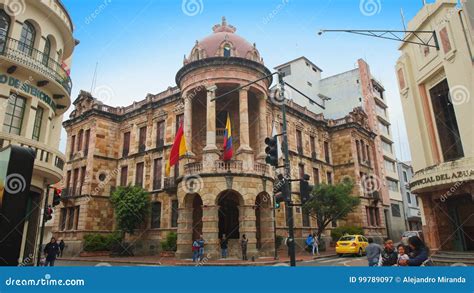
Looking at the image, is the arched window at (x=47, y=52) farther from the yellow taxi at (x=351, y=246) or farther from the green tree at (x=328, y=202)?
the yellow taxi at (x=351, y=246)

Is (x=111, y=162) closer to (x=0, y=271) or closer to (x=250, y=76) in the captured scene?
(x=250, y=76)

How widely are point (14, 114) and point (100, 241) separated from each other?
16423mm

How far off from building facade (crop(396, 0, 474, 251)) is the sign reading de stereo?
60.2ft

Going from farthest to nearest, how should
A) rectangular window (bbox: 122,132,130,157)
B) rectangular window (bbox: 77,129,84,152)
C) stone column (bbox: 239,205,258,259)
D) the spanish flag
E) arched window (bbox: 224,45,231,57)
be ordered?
rectangular window (bbox: 77,129,84,152)
rectangular window (bbox: 122,132,130,157)
arched window (bbox: 224,45,231,57)
the spanish flag
stone column (bbox: 239,205,258,259)

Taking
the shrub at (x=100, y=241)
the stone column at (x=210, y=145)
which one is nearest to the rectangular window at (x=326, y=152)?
the stone column at (x=210, y=145)

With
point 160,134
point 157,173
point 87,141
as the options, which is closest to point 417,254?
point 157,173

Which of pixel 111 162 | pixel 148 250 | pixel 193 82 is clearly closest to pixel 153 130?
pixel 111 162

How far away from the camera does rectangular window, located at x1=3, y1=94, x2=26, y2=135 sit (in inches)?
522

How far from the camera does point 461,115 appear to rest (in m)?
14.6

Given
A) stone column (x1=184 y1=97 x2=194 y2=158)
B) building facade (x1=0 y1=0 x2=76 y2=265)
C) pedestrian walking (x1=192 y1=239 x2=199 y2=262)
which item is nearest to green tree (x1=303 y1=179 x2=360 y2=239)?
stone column (x1=184 y1=97 x2=194 y2=158)

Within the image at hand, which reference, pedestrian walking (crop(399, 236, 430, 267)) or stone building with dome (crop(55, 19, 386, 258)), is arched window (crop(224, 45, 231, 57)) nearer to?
stone building with dome (crop(55, 19, 386, 258))

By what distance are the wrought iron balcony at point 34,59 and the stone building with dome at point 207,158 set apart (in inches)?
366

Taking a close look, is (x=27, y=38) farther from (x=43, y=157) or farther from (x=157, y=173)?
(x=157, y=173)

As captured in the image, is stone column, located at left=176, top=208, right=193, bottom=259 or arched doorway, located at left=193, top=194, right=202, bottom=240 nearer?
stone column, located at left=176, top=208, right=193, bottom=259
